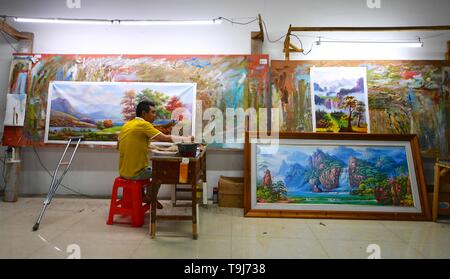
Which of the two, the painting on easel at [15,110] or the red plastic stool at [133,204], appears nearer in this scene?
the red plastic stool at [133,204]

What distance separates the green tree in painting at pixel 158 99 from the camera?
3.58 metres

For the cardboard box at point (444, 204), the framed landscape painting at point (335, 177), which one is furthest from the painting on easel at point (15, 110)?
the cardboard box at point (444, 204)

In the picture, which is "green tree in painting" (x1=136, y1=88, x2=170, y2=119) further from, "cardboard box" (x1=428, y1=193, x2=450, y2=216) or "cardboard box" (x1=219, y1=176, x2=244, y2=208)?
"cardboard box" (x1=428, y1=193, x2=450, y2=216)

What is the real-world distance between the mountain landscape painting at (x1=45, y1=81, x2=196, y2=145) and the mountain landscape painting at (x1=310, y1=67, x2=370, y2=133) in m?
1.81

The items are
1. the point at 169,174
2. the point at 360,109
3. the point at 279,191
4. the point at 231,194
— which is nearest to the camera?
the point at 169,174

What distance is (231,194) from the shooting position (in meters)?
3.34

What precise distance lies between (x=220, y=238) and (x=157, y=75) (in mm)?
2471

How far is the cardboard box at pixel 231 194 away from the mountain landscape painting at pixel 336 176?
0.97 feet

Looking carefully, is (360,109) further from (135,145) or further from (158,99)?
(135,145)

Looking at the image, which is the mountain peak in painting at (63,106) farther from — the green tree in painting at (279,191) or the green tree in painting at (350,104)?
the green tree in painting at (350,104)

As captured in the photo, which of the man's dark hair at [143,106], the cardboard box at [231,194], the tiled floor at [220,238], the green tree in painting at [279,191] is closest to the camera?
the tiled floor at [220,238]

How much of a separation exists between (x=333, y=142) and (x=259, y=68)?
57.3 inches

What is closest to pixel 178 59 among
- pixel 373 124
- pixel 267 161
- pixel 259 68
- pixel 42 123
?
pixel 259 68

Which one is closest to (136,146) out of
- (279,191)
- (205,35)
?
(279,191)
